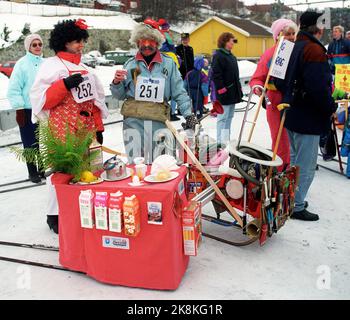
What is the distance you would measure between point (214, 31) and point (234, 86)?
33.4m

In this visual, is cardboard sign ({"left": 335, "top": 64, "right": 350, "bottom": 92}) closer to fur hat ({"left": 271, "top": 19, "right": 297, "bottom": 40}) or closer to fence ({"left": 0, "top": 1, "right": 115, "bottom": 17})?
fur hat ({"left": 271, "top": 19, "right": 297, "bottom": 40})

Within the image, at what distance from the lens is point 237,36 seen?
1443 inches

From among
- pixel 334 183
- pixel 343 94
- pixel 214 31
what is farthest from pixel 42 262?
pixel 214 31

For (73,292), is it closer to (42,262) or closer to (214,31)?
(42,262)

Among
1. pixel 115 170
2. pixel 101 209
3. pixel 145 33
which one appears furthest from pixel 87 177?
pixel 145 33

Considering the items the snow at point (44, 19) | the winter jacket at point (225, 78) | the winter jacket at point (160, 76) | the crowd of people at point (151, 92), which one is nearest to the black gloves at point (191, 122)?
the crowd of people at point (151, 92)

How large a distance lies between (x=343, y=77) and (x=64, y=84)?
14.3 feet

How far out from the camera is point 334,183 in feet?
16.5

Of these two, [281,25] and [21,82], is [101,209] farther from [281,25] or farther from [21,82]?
[21,82]

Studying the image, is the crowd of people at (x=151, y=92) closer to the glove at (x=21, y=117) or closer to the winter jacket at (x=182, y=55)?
the glove at (x=21, y=117)

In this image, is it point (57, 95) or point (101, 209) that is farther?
point (57, 95)

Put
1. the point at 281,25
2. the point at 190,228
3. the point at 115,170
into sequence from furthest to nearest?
1. the point at 281,25
2. the point at 115,170
3. the point at 190,228

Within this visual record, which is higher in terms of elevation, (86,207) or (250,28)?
(250,28)

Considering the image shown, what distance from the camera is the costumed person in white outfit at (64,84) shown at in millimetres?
3414
